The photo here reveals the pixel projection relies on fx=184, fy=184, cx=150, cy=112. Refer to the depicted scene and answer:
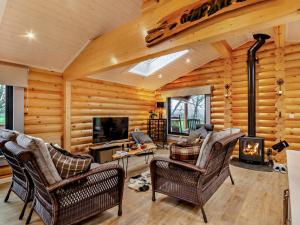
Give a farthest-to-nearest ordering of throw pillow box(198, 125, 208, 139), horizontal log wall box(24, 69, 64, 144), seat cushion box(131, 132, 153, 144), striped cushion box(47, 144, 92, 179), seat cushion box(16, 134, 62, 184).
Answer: seat cushion box(131, 132, 153, 144) < throw pillow box(198, 125, 208, 139) < horizontal log wall box(24, 69, 64, 144) < striped cushion box(47, 144, 92, 179) < seat cushion box(16, 134, 62, 184)

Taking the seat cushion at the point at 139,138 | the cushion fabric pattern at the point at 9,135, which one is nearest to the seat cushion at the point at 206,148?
the cushion fabric pattern at the point at 9,135

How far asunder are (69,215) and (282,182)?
3.73 metres

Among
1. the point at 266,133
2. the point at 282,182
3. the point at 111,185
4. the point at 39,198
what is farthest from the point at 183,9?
the point at 266,133

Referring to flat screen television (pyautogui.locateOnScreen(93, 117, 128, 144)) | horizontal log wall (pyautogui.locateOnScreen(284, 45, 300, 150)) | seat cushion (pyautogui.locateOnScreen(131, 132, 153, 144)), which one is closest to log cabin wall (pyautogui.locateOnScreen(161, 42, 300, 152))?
horizontal log wall (pyautogui.locateOnScreen(284, 45, 300, 150))

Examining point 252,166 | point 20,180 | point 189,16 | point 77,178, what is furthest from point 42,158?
point 252,166

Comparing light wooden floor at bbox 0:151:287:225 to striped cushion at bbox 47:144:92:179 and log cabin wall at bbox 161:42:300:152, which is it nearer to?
striped cushion at bbox 47:144:92:179

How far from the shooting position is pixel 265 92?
16.5 feet

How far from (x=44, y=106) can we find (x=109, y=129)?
1.76m

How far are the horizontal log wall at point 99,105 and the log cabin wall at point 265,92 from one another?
2.43 m

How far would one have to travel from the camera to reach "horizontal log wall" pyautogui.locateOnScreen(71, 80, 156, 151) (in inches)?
194

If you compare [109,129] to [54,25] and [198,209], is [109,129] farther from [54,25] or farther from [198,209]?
[198,209]

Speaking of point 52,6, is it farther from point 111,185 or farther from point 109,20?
point 111,185

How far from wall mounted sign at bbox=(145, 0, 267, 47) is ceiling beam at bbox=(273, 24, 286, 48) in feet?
8.25

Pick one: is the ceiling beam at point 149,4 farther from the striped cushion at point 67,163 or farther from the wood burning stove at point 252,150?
the wood burning stove at point 252,150
